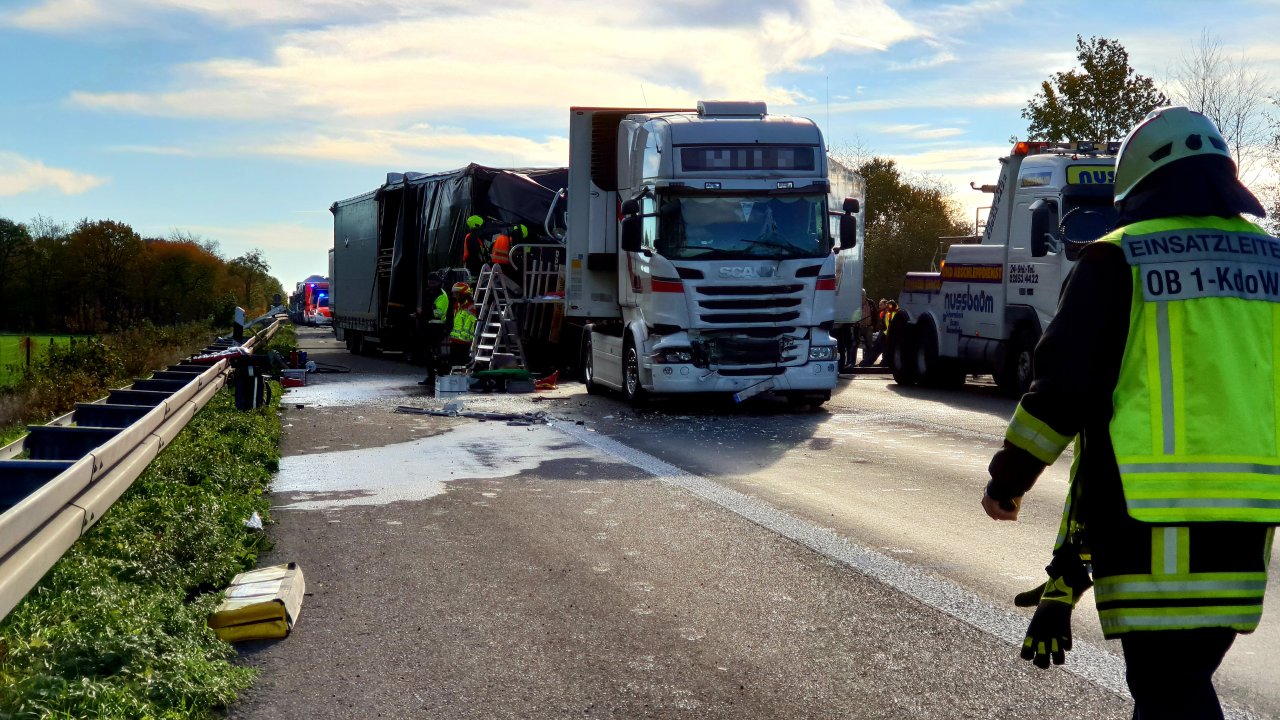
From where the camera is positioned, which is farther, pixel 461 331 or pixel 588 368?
pixel 461 331

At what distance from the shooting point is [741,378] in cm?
1544

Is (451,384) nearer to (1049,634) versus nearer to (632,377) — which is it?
(632,377)

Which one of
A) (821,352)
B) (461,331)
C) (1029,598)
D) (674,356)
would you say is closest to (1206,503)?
(1029,598)

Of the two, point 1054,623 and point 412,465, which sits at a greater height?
point 1054,623

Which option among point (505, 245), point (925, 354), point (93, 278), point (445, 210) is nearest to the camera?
point (925, 354)

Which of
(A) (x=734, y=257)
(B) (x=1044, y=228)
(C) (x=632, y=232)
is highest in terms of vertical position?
(B) (x=1044, y=228)

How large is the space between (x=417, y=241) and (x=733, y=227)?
11.7m

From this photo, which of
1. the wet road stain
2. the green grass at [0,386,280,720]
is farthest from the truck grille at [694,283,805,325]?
the green grass at [0,386,280,720]

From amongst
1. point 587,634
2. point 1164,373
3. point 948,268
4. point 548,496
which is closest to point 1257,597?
point 1164,373

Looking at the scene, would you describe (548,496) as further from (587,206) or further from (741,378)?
(587,206)

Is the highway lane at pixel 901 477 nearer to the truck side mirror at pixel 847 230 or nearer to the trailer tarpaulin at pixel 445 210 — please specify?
the truck side mirror at pixel 847 230

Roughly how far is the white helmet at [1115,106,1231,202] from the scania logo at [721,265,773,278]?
40.2 ft

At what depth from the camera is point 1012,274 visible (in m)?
17.7

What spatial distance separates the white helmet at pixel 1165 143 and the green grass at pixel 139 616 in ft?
10.4
